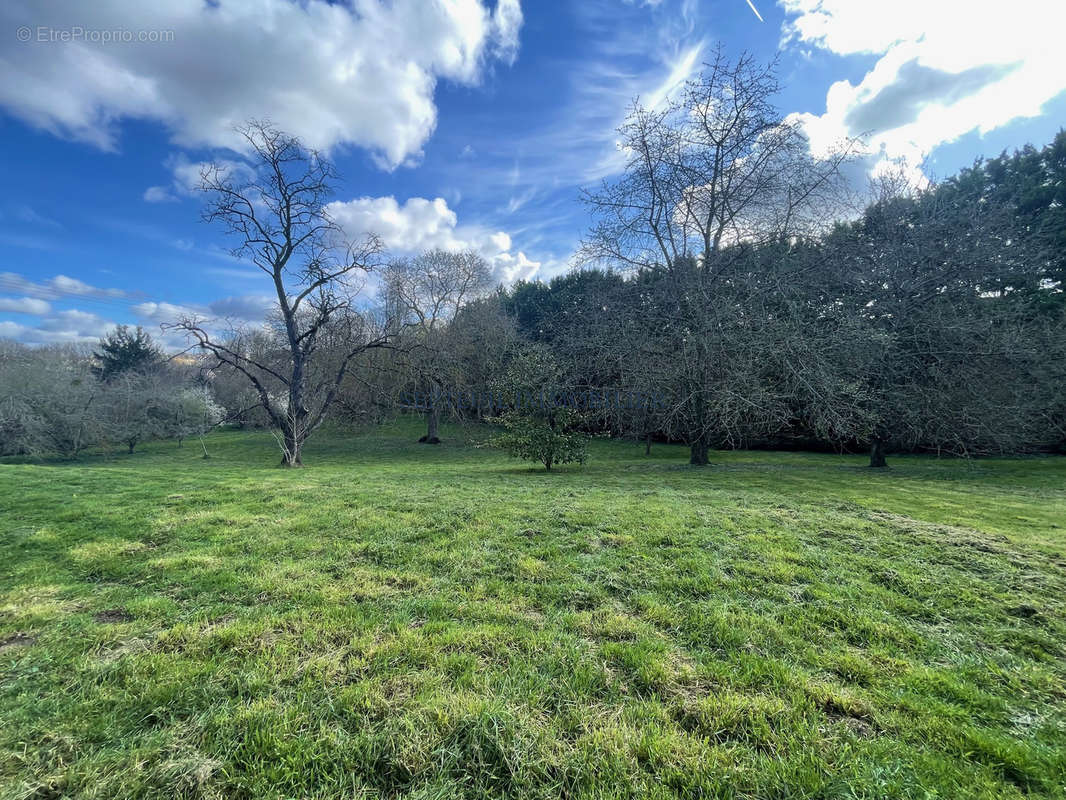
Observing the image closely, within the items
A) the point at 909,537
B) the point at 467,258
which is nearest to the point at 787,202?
the point at 909,537

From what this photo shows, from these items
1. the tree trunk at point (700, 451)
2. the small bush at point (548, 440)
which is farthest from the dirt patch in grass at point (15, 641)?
the tree trunk at point (700, 451)

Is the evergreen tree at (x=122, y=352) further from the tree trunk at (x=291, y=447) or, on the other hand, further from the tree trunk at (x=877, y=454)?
the tree trunk at (x=877, y=454)

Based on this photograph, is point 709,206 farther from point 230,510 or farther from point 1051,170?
point 1051,170

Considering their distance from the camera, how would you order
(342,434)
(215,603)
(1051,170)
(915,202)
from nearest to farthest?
(215,603), (915,202), (1051,170), (342,434)

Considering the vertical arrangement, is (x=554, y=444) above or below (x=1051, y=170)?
below

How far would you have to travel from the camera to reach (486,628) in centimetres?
250

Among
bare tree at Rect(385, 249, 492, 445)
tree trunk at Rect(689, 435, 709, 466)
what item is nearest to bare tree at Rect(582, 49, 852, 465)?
tree trunk at Rect(689, 435, 709, 466)

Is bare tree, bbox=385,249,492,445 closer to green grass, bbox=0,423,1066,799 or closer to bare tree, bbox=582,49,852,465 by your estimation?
bare tree, bbox=582,49,852,465

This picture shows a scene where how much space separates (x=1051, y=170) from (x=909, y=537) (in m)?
25.2

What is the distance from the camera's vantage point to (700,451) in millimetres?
11609

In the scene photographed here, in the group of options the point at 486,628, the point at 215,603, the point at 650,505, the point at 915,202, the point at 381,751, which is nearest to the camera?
the point at 381,751

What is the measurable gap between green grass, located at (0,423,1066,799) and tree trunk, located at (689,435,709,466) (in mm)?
6464

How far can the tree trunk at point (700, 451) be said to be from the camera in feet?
37.3

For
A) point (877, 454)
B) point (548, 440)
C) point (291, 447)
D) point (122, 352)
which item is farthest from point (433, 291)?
point (122, 352)
